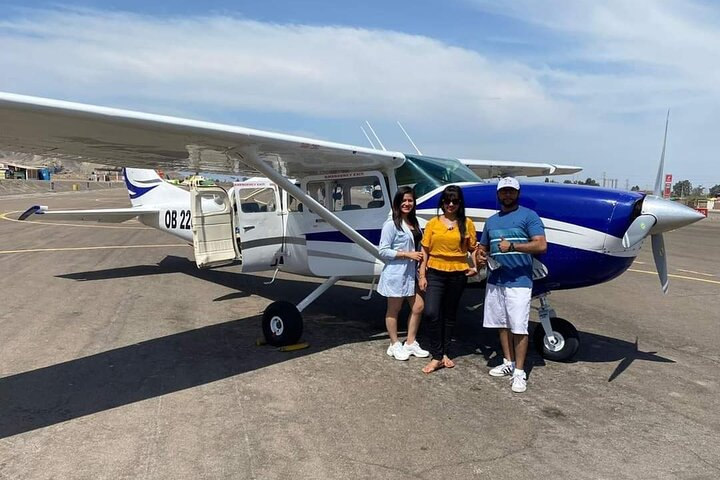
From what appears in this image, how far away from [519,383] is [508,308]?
0.63 meters

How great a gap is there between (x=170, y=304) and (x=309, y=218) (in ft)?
8.80

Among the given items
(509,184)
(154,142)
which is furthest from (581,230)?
(154,142)

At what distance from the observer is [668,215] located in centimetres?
429

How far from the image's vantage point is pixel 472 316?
7.03 m

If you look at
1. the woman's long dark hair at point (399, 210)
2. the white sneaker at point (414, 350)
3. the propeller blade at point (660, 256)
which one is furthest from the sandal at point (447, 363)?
the propeller blade at point (660, 256)

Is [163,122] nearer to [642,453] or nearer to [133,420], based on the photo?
[133,420]

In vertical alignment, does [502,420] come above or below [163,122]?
below

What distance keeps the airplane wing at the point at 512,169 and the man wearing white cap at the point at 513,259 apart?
14.5 ft

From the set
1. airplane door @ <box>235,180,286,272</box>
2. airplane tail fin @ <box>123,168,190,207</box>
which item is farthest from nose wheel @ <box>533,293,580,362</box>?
airplane tail fin @ <box>123,168,190,207</box>

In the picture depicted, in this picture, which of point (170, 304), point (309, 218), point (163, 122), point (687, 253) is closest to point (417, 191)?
point (309, 218)

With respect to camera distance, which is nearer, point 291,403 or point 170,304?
point 291,403

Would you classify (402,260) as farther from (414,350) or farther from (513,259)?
(513,259)

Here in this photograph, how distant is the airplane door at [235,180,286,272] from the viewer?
6629 millimetres

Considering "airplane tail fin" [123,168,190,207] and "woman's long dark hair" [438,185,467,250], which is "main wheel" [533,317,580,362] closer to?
"woman's long dark hair" [438,185,467,250]
